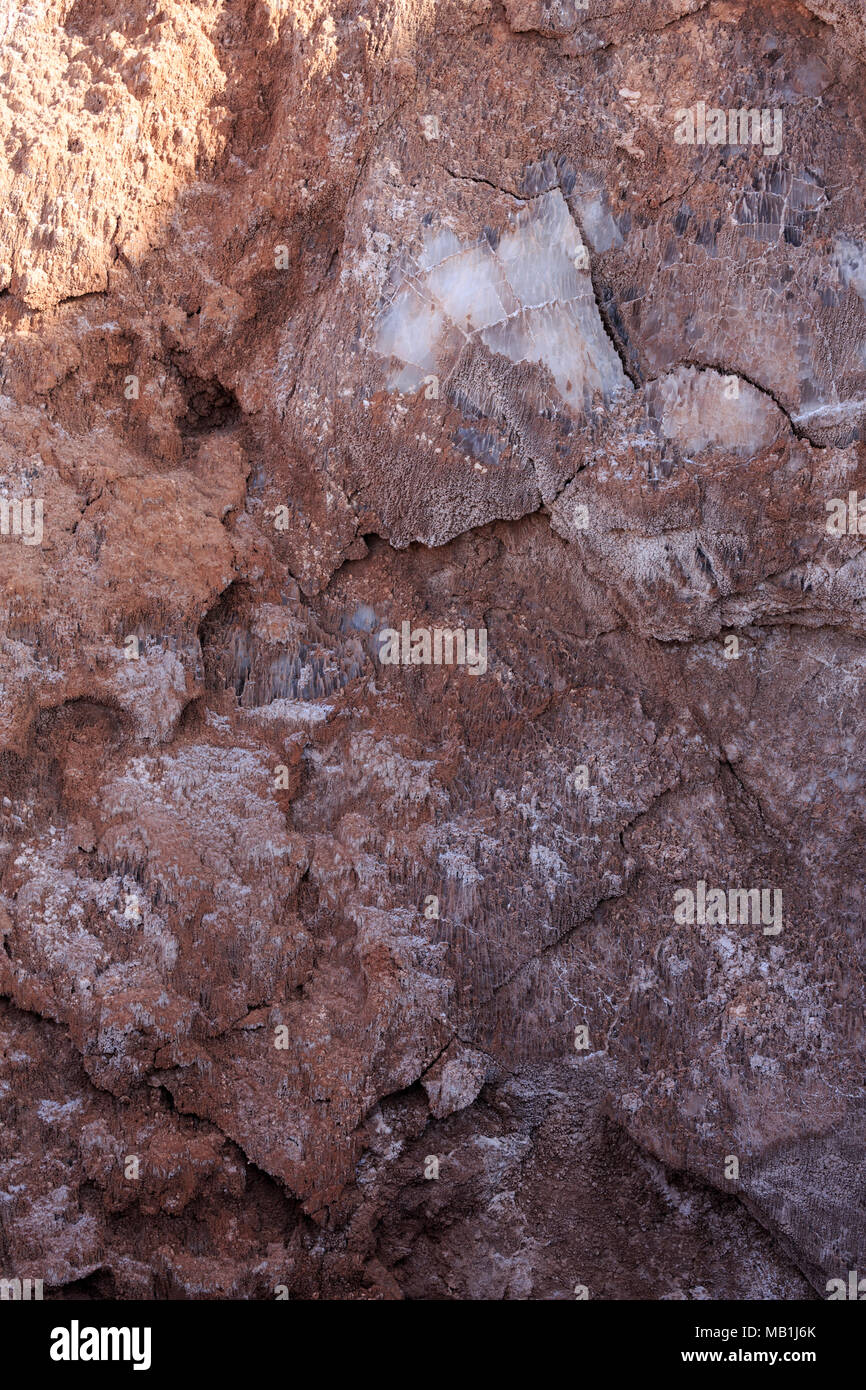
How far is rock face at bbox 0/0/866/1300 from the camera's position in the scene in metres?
4.04

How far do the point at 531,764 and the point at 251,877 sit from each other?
98 centimetres

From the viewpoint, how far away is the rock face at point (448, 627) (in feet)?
13.3

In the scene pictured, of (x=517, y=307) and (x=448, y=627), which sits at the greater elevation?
(x=517, y=307)

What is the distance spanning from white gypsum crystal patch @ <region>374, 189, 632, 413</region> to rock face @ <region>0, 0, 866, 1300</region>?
13 mm

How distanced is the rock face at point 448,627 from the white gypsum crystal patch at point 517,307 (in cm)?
1

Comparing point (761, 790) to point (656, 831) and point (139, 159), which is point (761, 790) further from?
point (139, 159)

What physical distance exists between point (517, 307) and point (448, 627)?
41.9 inches

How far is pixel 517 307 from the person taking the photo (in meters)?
4.20

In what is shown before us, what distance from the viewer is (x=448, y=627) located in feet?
14.2

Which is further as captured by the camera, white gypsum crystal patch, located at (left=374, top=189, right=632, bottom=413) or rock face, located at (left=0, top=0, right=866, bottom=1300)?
white gypsum crystal patch, located at (left=374, top=189, right=632, bottom=413)

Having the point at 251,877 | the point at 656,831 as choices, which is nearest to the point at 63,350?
the point at 251,877

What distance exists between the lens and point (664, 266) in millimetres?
4188

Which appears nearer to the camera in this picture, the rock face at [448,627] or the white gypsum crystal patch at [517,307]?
the rock face at [448,627]

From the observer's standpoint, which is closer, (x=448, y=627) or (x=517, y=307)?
(x=517, y=307)
